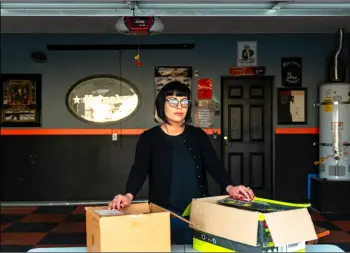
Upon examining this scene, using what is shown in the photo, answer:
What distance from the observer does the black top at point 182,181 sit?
2.64 meters

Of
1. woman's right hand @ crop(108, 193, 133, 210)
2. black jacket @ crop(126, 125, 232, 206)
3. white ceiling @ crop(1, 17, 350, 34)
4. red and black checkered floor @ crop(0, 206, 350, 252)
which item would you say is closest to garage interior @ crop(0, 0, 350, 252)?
white ceiling @ crop(1, 17, 350, 34)

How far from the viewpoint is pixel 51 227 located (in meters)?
5.69

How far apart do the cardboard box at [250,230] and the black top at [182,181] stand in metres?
0.45

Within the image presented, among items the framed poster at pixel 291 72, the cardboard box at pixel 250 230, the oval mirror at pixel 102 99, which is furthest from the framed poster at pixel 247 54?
the cardboard box at pixel 250 230

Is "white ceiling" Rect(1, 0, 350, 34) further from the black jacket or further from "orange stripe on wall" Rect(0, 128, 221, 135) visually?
the black jacket

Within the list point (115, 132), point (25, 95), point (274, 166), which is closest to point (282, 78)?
point (274, 166)

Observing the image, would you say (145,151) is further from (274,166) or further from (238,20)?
(274,166)

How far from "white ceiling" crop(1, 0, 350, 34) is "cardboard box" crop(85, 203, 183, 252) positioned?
427cm

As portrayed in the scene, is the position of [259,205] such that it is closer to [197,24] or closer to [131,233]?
[131,233]

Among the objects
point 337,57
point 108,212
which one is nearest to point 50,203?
point 337,57

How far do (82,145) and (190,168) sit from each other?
4755 mm

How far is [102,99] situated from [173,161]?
4.67 m

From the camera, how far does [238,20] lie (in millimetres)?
6176

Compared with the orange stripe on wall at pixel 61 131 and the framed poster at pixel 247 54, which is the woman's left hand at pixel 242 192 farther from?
the framed poster at pixel 247 54
